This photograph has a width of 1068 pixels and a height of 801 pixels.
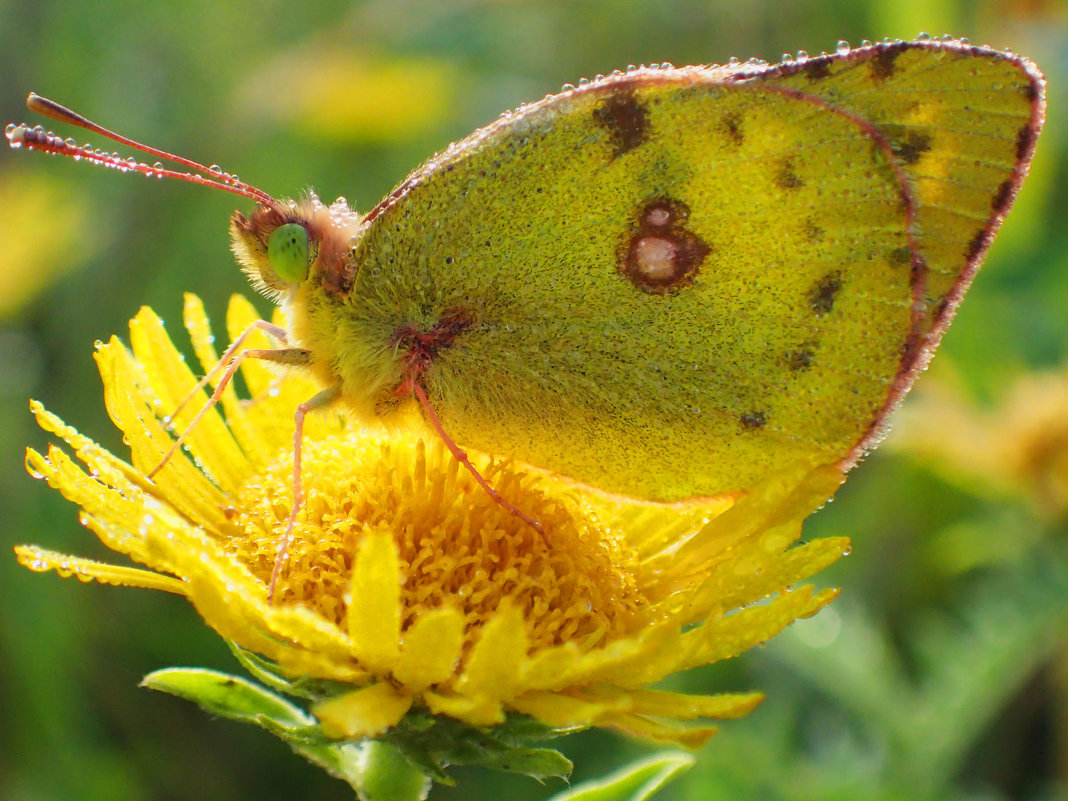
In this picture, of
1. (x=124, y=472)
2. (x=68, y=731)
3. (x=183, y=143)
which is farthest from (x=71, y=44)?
(x=124, y=472)

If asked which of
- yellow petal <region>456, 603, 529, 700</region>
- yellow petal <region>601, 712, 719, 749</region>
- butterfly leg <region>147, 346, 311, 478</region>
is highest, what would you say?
butterfly leg <region>147, 346, 311, 478</region>

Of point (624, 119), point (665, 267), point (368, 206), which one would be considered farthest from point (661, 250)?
point (368, 206)

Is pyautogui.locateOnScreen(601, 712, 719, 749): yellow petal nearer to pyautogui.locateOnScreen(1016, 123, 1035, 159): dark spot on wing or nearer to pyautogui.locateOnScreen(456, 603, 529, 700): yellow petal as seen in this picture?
pyautogui.locateOnScreen(456, 603, 529, 700): yellow petal

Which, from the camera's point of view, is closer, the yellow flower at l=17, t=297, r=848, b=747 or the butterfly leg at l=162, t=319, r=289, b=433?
the yellow flower at l=17, t=297, r=848, b=747

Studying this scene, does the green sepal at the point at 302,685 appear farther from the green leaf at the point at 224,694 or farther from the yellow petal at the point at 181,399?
the yellow petal at the point at 181,399

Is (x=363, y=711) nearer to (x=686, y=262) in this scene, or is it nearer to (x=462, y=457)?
(x=462, y=457)

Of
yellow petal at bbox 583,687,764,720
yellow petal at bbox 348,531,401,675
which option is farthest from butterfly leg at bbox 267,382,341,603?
yellow petal at bbox 583,687,764,720

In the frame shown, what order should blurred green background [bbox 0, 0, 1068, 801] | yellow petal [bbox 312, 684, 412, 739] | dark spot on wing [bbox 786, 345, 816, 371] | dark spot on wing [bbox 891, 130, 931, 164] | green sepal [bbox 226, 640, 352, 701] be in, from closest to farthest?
yellow petal [bbox 312, 684, 412, 739], green sepal [bbox 226, 640, 352, 701], dark spot on wing [bbox 891, 130, 931, 164], dark spot on wing [bbox 786, 345, 816, 371], blurred green background [bbox 0, 0, 1068, 801]
